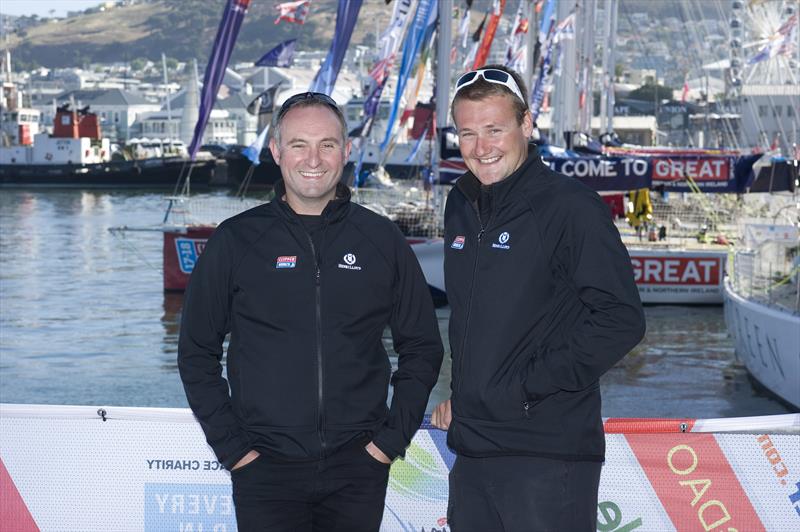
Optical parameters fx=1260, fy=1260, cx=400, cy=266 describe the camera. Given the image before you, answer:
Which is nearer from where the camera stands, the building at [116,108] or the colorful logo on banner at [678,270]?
the colorful logo on banner at [678,270]

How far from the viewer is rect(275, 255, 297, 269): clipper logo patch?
12.9 ft

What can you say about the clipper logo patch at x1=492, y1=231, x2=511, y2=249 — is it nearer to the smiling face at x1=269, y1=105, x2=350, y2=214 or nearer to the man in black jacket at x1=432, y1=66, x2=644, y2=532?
the man in black jacket at x1=432, y1=66, x2=644, y2=532

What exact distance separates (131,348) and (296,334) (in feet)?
59.3

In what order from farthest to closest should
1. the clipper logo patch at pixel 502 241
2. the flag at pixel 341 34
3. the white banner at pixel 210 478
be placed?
the flag at pixel 341 34
the white banner at pixel 210 478
the clipper logo patch at pixel 502 241

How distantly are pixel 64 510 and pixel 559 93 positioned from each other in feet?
109

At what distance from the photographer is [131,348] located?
21.5 metres

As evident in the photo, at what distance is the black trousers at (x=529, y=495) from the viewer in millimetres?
3705

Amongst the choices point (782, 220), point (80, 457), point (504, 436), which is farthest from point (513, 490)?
point (782, 220)

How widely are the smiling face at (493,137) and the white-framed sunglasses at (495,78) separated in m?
0.03

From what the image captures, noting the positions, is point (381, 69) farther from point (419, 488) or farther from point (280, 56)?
point (419, 488)

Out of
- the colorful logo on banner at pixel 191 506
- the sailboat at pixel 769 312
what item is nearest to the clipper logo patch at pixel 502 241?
the colorful logo on banner at pixel 191 506

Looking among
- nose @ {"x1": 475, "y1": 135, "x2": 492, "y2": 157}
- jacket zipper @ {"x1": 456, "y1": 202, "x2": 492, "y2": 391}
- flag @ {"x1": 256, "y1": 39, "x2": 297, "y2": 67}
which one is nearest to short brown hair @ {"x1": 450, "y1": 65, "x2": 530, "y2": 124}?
nose @ {"x1": 475, "y1": 135, "x2": 492, "y2": 157}

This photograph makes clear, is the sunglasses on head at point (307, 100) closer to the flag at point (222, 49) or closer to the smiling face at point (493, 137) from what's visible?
the smiling face at point (493, 137)

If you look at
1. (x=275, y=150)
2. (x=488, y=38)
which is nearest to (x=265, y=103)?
(x=488, y=38)
